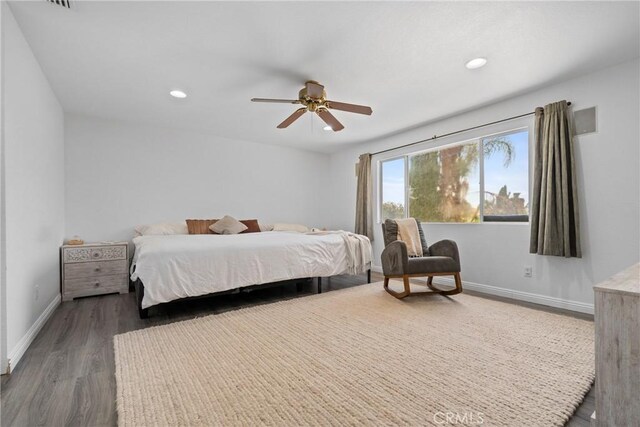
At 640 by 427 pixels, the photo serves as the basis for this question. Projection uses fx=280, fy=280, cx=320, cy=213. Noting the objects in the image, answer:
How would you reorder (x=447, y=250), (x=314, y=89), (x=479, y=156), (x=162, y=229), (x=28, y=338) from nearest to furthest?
(x=28, y=338) → (x=314, y=89) → (x=447, y=250) → (x=479, y=156) → (x=162, y=229)

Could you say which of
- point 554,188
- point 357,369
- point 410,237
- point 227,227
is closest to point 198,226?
point 227,227

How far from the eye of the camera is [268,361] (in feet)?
5.84

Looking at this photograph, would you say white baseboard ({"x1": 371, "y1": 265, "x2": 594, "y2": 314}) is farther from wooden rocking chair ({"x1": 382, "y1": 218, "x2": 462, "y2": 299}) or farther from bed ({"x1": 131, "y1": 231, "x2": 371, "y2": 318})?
bed ({"x1": 131, "y1": 231, "x2": 371, "y2": 318})

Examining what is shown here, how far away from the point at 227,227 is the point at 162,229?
0.90 meters

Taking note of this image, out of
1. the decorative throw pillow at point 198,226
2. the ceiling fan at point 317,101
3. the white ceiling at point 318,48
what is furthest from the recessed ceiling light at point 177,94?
the decorative throw pillow at point 198,226

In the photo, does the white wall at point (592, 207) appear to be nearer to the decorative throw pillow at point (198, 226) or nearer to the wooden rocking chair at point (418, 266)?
the wooden rocking chair at point (418, 266)

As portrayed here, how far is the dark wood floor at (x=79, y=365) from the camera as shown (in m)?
1.30

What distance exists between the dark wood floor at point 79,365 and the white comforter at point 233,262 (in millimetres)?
328

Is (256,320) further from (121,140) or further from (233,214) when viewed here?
(121,140)

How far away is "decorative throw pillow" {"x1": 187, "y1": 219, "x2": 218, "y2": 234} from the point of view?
4.26 metres

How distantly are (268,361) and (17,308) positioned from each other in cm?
173

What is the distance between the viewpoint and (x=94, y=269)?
10.9 feet

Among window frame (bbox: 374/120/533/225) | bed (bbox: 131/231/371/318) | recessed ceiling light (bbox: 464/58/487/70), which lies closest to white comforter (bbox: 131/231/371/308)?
bed (bbox: 131/231/371/318)

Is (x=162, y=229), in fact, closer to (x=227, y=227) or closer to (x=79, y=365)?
(x=227, y=227)
